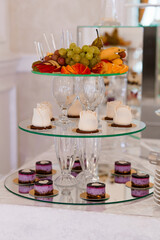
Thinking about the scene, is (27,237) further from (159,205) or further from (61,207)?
(159,205)

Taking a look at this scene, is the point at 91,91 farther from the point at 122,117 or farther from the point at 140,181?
the point at 140,181

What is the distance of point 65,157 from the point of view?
178 cm

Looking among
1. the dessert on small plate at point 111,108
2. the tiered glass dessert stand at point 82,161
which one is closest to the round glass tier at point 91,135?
the tiered glass dessert stand at point 82,161

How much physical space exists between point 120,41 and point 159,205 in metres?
1.30

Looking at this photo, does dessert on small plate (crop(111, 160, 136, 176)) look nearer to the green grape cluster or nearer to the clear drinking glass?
the clear drinking glass

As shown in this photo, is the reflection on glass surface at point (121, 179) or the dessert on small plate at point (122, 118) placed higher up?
the dessert on small plate at point (122, 118)

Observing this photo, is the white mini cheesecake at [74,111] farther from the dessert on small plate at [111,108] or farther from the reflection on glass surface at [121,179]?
the reflection on glass surface at [121,179]

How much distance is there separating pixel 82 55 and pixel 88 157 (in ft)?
1.43

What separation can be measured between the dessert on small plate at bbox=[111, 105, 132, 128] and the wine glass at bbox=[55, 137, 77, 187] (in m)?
0.19

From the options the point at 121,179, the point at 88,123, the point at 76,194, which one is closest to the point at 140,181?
the point at 121,179

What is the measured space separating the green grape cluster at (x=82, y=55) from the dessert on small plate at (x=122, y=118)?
0.23 metres

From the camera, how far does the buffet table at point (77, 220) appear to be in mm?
1543

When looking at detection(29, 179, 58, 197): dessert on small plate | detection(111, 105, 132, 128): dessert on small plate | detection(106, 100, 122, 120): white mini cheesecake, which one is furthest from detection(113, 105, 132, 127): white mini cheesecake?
detection(29, 179, 58, 197): dessert on small plate

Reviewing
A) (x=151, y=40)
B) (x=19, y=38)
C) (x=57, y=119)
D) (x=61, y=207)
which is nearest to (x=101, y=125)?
(x=57, y=119)
